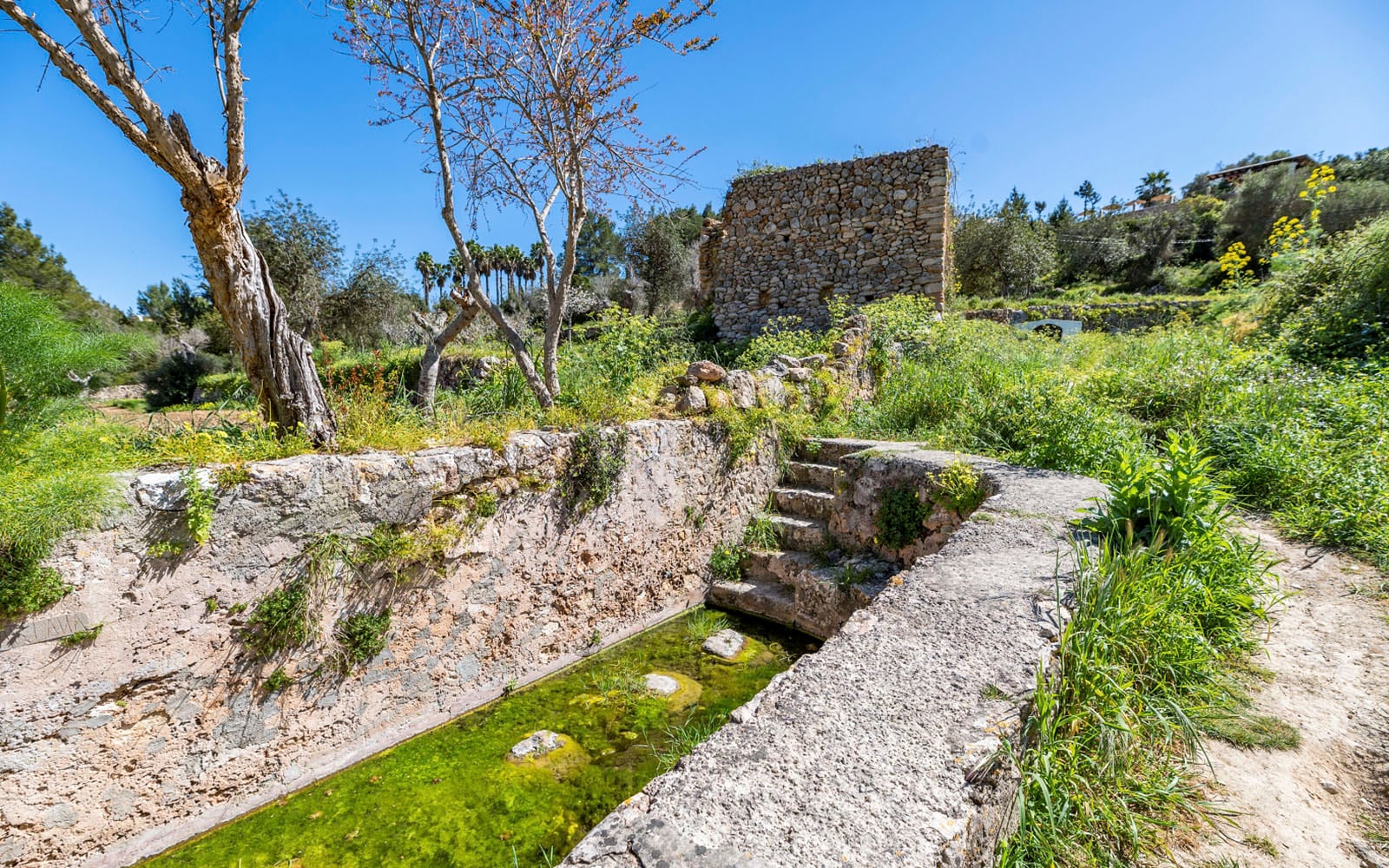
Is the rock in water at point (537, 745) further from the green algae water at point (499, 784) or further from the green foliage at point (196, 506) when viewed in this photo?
the green foliage at point (196, 506)

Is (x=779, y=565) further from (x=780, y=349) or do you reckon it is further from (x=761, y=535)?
(x=780, y=349)

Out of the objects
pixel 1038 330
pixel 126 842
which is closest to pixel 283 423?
pixel 126 842

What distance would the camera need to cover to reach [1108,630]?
6.51ft

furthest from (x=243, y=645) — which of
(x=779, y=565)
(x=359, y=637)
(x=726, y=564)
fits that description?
(x=779, y=565)

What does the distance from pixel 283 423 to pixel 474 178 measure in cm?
287

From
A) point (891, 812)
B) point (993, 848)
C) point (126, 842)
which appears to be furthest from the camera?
point (126, 842)

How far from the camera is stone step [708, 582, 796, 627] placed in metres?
4.58

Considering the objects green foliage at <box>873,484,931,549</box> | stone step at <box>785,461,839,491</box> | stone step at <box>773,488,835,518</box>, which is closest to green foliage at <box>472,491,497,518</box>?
stone step at <box>773,488,835,518</box>

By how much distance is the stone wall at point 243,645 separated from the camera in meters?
2.18

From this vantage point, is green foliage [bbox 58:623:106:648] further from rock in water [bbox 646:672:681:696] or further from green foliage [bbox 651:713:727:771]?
rock in water [bbox 646:672:681:696]

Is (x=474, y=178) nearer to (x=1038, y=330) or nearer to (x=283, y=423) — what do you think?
(x=283, y=423)

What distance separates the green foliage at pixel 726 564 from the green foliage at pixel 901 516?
4.59 feet

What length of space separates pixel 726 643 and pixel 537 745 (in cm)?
163

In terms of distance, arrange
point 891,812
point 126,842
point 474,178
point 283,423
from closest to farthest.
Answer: point 891,812
point 126,842
point 283,423
point 474,178
